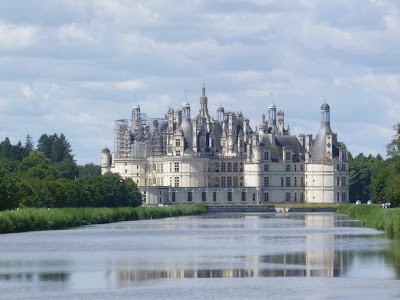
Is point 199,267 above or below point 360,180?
below

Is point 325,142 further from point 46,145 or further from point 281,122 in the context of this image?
point 46,145

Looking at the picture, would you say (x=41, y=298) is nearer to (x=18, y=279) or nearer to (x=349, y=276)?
(x=18, y=279)

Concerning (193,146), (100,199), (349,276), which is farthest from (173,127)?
(349,276)

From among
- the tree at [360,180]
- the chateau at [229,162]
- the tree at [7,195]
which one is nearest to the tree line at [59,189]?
the tree at [7,195]

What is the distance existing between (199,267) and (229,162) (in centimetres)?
10712

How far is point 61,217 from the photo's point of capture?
2522 inches

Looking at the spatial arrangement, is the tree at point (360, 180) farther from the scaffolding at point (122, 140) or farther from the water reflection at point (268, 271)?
the water reflection at point (268, 271)

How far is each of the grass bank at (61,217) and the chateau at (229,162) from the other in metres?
39.0

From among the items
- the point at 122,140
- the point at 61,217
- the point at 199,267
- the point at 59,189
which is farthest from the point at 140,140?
the point at 199,267

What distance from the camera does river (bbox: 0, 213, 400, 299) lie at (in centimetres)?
2794

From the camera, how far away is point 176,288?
28766 millimetres

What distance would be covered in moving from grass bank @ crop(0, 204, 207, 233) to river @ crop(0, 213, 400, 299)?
4.04 m

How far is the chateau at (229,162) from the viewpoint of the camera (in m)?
136

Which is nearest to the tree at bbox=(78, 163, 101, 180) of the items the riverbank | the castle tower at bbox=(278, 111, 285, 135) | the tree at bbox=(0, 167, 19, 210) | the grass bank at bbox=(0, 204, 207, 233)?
the castle tower at bbox=(278, 111, 285, 135)
